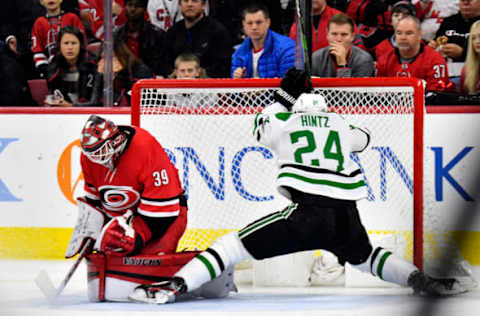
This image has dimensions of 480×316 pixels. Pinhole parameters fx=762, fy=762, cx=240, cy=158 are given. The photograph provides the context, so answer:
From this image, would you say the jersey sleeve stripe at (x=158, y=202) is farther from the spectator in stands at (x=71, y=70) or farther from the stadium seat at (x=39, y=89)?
the stadium seat at (x=39, y=89)

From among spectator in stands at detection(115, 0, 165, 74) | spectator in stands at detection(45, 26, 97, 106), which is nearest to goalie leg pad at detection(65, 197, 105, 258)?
spectator in stands at detection(45, 26, 97, 106)

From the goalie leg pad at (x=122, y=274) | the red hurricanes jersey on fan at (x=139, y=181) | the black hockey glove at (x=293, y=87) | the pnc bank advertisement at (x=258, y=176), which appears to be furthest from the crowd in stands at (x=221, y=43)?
the goalie leg pad at (x=122, y=274)

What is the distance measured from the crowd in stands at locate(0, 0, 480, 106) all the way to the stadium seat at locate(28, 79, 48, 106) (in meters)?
0.01

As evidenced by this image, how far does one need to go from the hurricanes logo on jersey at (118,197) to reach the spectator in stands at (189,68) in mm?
1266

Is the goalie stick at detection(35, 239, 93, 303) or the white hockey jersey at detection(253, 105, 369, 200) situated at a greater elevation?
the white hockey jersey at detection(253, 105, 369, 200)

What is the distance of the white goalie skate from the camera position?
2.82 meters

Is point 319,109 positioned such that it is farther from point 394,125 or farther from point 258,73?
point 258,73

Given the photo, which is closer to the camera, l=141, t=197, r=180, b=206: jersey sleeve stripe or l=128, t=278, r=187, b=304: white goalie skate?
l=128, t=278, r=187, b=304: white goalie skate

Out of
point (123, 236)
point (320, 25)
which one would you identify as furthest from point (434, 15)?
point (123, 236)

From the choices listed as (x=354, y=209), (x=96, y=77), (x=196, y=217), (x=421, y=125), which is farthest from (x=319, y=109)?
(x=96, y=77)

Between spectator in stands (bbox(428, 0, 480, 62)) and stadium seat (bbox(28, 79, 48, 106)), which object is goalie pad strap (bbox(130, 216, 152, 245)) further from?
spectator in stands (bbox(428, 0, 480, 62))

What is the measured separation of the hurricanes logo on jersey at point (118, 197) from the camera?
3004 millimetres

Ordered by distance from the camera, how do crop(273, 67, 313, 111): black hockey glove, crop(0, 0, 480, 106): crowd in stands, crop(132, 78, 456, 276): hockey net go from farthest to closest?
crop(0, 0, 480, 106): crowd in stands < crop(132, 78, 456, 276): hockey net < crop(273, 67, 313, 111): black hockey glove

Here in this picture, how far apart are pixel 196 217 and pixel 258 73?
2.94 feet
